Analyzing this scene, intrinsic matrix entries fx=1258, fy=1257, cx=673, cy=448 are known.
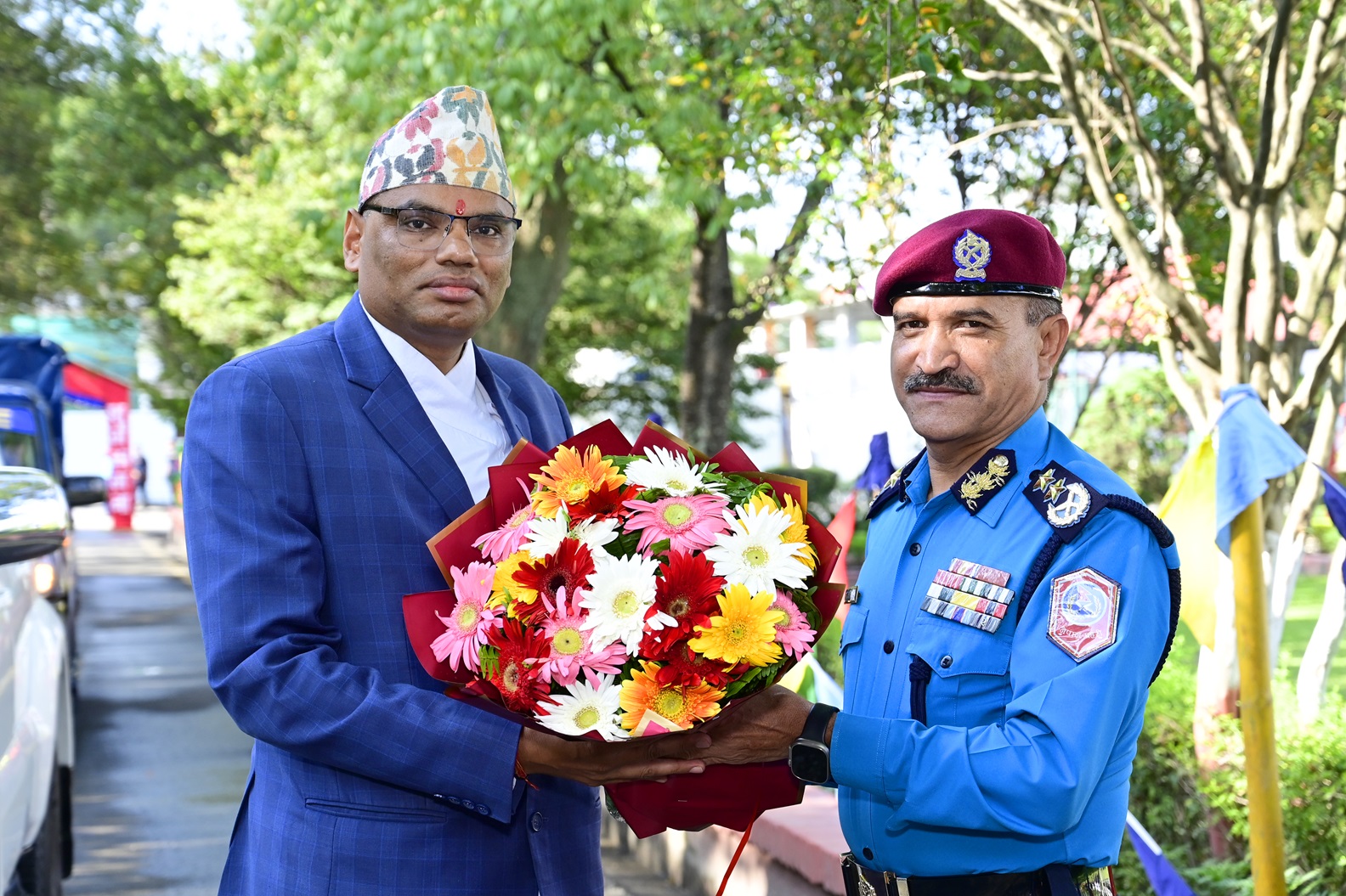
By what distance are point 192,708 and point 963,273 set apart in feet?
29.1

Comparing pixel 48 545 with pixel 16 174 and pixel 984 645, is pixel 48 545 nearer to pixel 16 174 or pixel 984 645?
pixel 984 645

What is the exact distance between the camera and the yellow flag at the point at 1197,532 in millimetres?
4086

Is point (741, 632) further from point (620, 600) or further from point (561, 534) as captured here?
point (561, 534)

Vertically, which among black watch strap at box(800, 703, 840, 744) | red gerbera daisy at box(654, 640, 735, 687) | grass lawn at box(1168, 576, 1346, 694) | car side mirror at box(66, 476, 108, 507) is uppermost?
red gerbera daisy at box(654, 640, 735, 687)

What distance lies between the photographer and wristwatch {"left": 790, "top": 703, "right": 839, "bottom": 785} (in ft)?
6.51

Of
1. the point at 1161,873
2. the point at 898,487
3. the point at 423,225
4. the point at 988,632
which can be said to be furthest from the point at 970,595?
the point at 1161,873

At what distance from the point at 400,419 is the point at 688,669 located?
0.80m

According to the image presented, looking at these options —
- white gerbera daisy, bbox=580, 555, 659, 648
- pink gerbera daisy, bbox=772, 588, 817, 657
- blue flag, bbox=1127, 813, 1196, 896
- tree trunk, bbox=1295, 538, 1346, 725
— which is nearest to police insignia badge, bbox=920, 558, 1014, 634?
pink gerbera daisy, bbox=772, 588, 817, 657

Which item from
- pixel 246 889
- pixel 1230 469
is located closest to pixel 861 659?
pixel 246 889

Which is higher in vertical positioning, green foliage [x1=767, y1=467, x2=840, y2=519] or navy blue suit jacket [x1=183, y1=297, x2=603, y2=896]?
navy blue suit jacket [x1=183, y1=297, x2=603, y2=896]

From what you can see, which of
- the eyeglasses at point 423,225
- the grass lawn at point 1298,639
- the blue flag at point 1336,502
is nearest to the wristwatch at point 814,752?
the eyeglasses at point 423,225

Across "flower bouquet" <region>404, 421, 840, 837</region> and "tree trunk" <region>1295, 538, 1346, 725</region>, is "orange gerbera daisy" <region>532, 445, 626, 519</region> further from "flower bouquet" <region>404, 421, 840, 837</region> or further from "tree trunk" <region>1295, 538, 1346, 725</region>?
"tree trunk" <region>1295, 538, 1346, 725</region>

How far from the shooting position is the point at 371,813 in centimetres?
219

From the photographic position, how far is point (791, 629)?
1925mm
